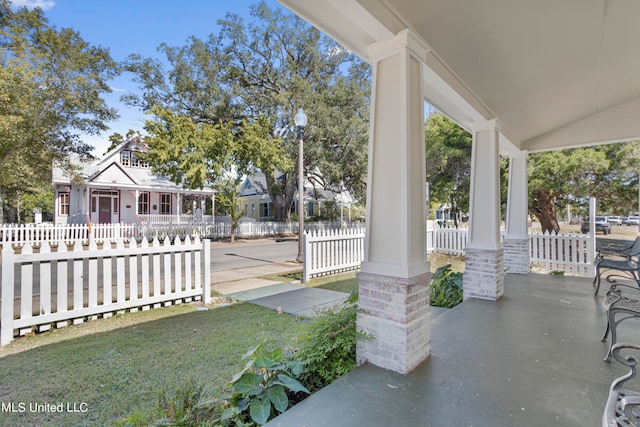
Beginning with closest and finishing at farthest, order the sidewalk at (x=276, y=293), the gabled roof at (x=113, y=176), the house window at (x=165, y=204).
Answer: the sidewalk at (x=276, y=293), the gabled roof at (x=113, y=176), the house window at (x=165, y=204)

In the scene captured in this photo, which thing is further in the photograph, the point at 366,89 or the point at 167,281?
the point at 366,89

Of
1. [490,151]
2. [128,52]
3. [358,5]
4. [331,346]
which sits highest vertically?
[128,52]

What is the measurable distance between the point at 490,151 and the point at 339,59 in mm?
15640

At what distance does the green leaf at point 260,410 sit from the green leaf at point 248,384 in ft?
0.24

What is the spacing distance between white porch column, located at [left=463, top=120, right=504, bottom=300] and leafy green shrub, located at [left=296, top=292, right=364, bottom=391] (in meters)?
2.45

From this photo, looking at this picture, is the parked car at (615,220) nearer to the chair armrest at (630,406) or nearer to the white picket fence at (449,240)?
the white picket fence at (449,240)

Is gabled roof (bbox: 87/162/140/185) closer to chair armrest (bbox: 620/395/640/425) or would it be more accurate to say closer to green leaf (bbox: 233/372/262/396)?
green leaf (bbox: 233/372/262/396)

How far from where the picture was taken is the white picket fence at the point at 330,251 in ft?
21.1

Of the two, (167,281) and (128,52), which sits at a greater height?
(128,52)

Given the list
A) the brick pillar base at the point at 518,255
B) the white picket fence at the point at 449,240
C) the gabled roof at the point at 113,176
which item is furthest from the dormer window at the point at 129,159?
the brick pillar base at the point at 518,255

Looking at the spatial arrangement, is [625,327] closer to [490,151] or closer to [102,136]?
[490,151]

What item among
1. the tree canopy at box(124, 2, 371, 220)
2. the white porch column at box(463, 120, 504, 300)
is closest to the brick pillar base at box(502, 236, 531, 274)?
the white porch column at box(463, 120, 504, 300)

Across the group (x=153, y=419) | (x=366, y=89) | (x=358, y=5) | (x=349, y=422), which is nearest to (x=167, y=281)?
(x=153, y=419)

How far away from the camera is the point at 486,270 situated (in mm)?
4191
